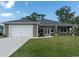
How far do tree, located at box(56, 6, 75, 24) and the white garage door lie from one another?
27.1 meters

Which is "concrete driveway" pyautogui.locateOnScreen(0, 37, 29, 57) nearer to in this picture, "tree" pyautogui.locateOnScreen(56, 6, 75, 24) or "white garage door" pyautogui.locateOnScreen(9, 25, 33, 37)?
"white garage door" pyautogui.locateOnScreen(9, 25, 33, 37)

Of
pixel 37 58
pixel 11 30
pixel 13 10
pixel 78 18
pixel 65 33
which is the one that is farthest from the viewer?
pixel 78 18

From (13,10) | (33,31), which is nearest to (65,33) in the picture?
(33,31)

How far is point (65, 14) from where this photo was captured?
219 feet

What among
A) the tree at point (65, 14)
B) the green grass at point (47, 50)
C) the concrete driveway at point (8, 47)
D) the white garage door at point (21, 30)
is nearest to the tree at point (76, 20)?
the tree at point (65, 14)

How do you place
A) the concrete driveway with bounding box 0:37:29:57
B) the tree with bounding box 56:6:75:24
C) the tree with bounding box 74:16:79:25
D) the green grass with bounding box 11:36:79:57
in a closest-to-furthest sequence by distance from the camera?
1. the green grass with bounding box 11:36:79:57
2. the concrete driveway with bounding box 0:37:29:57
3. the tree with bounding box 74:16:79:25
4. the tree with bounding box 56:6:75:24

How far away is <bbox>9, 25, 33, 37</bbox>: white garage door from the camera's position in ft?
129

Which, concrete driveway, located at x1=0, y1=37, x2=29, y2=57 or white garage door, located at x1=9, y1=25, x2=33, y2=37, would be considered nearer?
concrete driveway, located at x1=0, y1=37, x2=29, y2=57

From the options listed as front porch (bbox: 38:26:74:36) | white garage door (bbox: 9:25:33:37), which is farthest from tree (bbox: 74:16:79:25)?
white garage door (bbox: 9:25:33:37)

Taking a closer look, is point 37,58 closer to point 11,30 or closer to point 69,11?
point 11,30

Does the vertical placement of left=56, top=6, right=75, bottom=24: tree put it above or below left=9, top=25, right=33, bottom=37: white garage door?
above

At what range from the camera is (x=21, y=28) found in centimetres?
3966

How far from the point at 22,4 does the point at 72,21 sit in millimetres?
16441

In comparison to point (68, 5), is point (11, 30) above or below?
below
